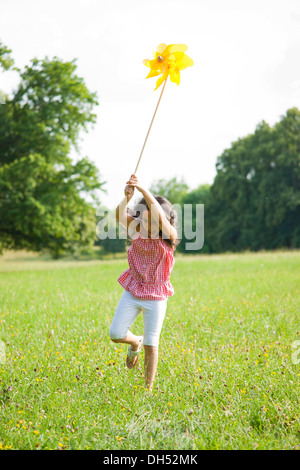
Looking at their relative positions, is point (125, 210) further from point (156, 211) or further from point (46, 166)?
point (46, 166)

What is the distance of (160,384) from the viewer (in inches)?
149

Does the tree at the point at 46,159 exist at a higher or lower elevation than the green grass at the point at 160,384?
higher

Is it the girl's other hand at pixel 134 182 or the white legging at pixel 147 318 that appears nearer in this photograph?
the girl's other hand at pixel 134 182

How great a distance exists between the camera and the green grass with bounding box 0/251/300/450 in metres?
2.91

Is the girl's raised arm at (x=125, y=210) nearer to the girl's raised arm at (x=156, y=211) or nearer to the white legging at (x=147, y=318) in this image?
the girl's raised arm at (x=156, y=211)

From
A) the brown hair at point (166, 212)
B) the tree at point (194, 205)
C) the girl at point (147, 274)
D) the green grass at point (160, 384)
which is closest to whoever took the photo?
the green grass at point (160, 384)

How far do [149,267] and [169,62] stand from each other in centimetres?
184

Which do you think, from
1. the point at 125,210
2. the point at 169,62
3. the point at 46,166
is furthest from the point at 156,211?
the point at 46,166

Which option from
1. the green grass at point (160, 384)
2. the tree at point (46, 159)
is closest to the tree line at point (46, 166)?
the tree at point (46, 159)

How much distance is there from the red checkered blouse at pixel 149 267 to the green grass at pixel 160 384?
80 cm

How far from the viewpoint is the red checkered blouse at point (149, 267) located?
3.74 meters

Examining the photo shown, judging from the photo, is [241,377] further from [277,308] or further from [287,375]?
[277,308]

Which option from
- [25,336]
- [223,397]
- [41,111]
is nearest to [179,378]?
[223,397]

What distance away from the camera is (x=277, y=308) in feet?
23.1
